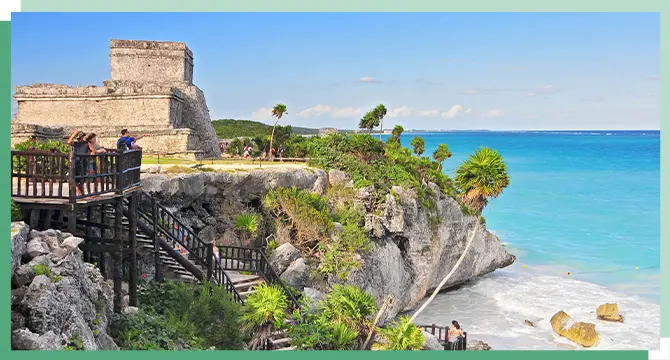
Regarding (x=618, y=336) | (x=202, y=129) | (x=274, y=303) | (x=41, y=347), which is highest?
(x=202, y=129)

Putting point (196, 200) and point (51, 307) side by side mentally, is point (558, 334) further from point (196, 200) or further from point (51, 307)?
point (51, 307)

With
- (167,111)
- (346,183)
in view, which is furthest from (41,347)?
(167,111)

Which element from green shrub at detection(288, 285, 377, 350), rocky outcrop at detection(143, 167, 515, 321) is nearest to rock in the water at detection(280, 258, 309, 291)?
rocky outcrop at detection(143, 167, 515, 321)

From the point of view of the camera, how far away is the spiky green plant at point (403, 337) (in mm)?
14367

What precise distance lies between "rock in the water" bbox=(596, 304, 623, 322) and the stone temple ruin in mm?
19185

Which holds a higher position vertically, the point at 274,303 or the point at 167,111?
the point at 167,111

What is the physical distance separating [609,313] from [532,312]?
3261 mm

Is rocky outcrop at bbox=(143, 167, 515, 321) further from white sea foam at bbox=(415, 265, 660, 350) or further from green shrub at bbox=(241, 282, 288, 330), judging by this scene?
green shrub at bbox=(241, 282, 288, 330)

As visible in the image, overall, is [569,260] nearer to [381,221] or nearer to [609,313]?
[609,313]

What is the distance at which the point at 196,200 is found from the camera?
20531mm

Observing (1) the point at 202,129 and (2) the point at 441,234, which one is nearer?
(2) the point at 441,234

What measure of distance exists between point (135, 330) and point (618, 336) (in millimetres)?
20893

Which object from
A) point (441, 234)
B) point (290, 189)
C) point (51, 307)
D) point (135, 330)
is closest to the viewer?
point (51, 307)

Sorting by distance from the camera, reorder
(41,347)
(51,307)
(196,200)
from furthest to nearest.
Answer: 1. (196,200)
2. (51,307)
3. (41,347)
